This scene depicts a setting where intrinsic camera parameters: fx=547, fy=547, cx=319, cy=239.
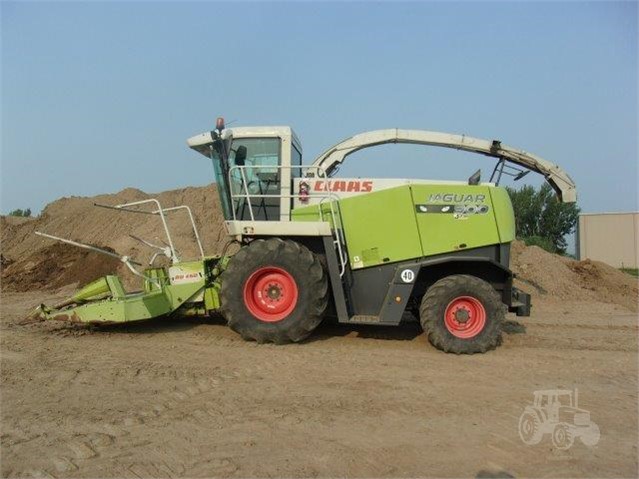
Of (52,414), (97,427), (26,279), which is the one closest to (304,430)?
(97,427)

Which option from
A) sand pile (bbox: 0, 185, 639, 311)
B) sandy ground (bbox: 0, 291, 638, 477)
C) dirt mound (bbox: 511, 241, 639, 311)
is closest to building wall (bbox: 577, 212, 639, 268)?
sand pile (bbox: 0, 185, 639, 311)

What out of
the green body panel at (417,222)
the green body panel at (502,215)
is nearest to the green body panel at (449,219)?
the green body panel at (417,222)

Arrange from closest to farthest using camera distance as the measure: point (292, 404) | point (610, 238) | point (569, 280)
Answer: point (292, 404)
point (569, 280)
point (610, 238)

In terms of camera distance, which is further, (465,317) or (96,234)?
(96,234)

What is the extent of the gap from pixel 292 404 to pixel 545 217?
106ft

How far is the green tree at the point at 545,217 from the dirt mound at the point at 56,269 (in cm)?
2570

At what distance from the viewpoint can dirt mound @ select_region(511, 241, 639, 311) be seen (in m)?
13.4

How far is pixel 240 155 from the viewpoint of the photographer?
26.3 feet

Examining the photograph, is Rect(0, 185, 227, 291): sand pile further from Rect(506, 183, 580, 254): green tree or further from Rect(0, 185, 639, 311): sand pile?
Rect(506, 183, 580, 254): green tree

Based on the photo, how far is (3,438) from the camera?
404cm

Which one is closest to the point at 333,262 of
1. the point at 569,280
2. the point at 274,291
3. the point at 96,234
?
the point at 274,291

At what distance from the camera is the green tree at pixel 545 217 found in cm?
3356

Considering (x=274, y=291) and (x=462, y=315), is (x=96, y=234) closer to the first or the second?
(x=274, y=291)

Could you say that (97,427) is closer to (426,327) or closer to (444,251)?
(426,327)
